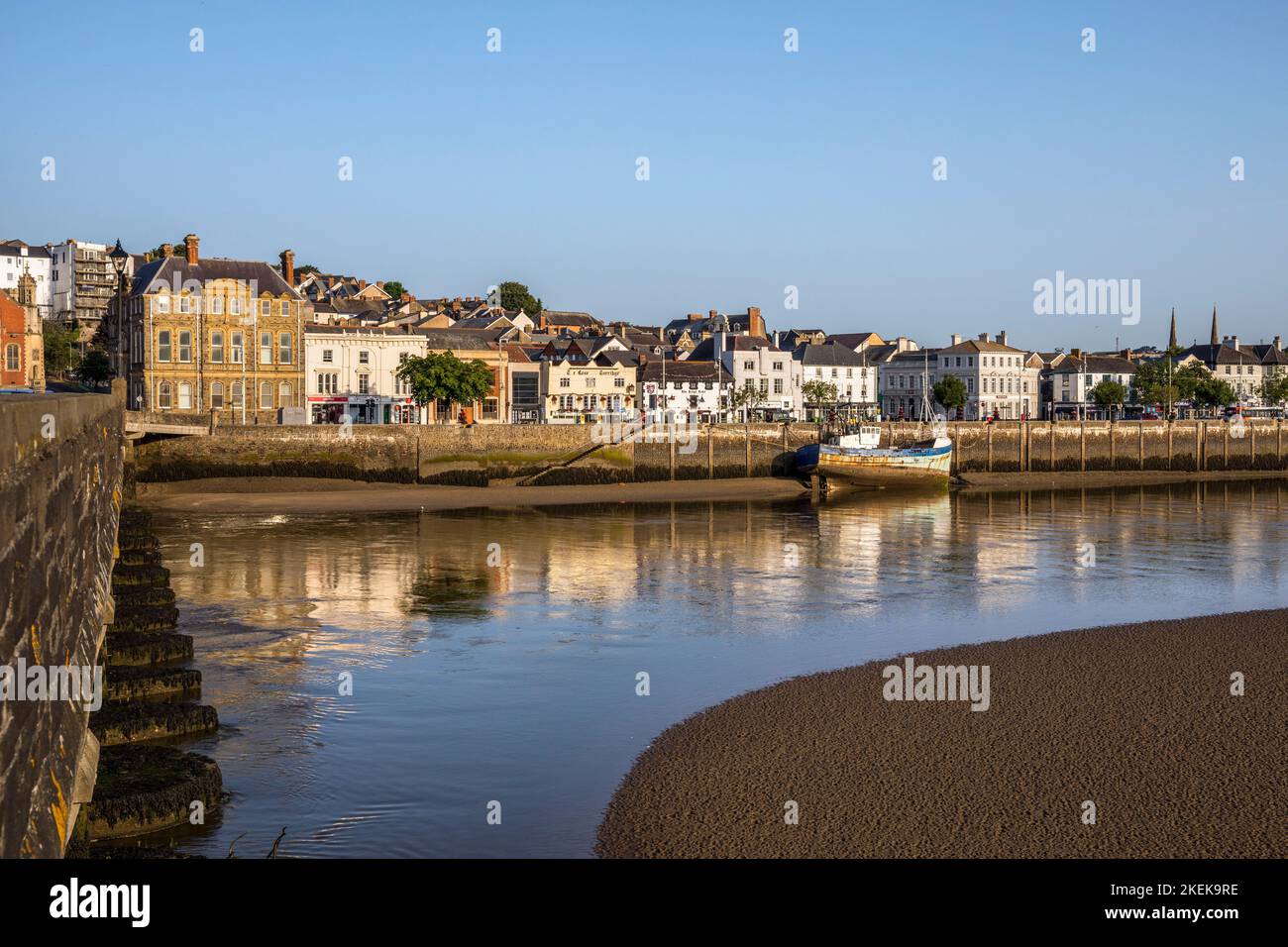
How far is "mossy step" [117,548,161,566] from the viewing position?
1241 inches

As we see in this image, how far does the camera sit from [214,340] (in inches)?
3093

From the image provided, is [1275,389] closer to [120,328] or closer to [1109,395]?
[1109,395]

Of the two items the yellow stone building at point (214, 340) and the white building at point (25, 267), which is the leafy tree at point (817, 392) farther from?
the white building at point (25, 267)

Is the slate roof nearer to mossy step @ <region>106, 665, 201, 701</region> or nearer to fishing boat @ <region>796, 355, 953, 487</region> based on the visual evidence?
→ fishing boat @ <region>796, 355, 953, 487</region>

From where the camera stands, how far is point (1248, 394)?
6777 inches

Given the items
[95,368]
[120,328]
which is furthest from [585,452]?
[95,368]

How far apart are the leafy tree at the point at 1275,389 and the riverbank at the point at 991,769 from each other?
5916 inches

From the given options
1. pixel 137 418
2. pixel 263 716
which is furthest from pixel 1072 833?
pixel 137 418

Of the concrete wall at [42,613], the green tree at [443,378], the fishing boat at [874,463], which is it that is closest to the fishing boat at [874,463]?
the fishing boat at [874,463]

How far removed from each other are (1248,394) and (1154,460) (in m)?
91.0

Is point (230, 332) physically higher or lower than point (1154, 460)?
higher
